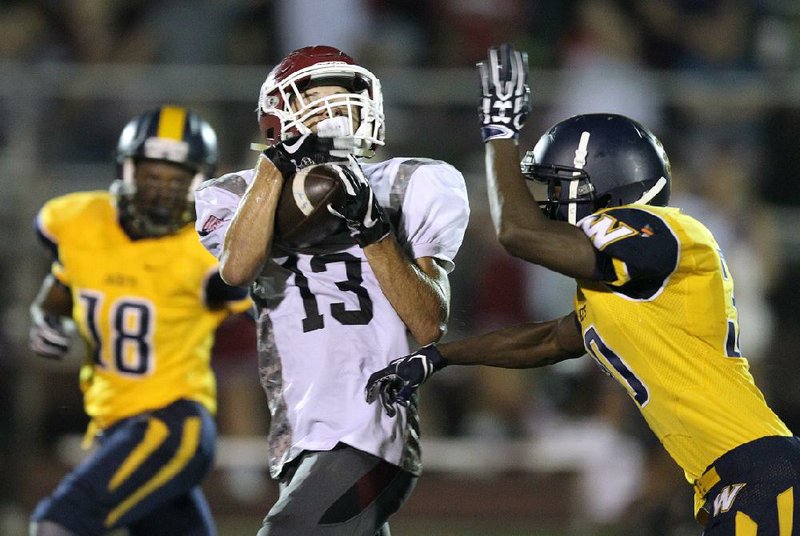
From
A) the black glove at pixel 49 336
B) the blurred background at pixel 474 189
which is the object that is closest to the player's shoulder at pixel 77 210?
the black glove at pixel 49 336

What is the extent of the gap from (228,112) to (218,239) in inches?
171

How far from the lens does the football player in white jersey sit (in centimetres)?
330

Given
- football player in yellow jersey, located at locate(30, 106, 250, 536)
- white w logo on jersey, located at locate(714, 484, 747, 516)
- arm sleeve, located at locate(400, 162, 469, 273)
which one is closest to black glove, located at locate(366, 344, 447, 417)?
arm sleeve, located at locate(400, 162, 469, 273)

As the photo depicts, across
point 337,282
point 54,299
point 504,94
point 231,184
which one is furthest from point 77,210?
point 504,94

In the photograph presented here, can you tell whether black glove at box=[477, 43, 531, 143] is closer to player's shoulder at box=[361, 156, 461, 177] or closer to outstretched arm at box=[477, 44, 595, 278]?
outstretched arm at box=[477, 44, 595, 278]

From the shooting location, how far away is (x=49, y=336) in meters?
4.90

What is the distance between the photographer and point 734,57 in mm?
8094

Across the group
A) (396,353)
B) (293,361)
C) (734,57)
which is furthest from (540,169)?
(734,57)

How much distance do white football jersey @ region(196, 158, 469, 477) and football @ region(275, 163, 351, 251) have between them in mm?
159

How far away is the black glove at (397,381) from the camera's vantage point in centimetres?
335

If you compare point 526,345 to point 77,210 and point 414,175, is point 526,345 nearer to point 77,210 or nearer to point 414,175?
point 414,175

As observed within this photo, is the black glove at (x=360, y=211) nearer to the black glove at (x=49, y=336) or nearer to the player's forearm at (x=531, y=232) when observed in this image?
the player's forearm at (x=531, y=232)

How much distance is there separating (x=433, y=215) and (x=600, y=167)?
48 cm

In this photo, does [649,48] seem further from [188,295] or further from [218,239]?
[218,239]
